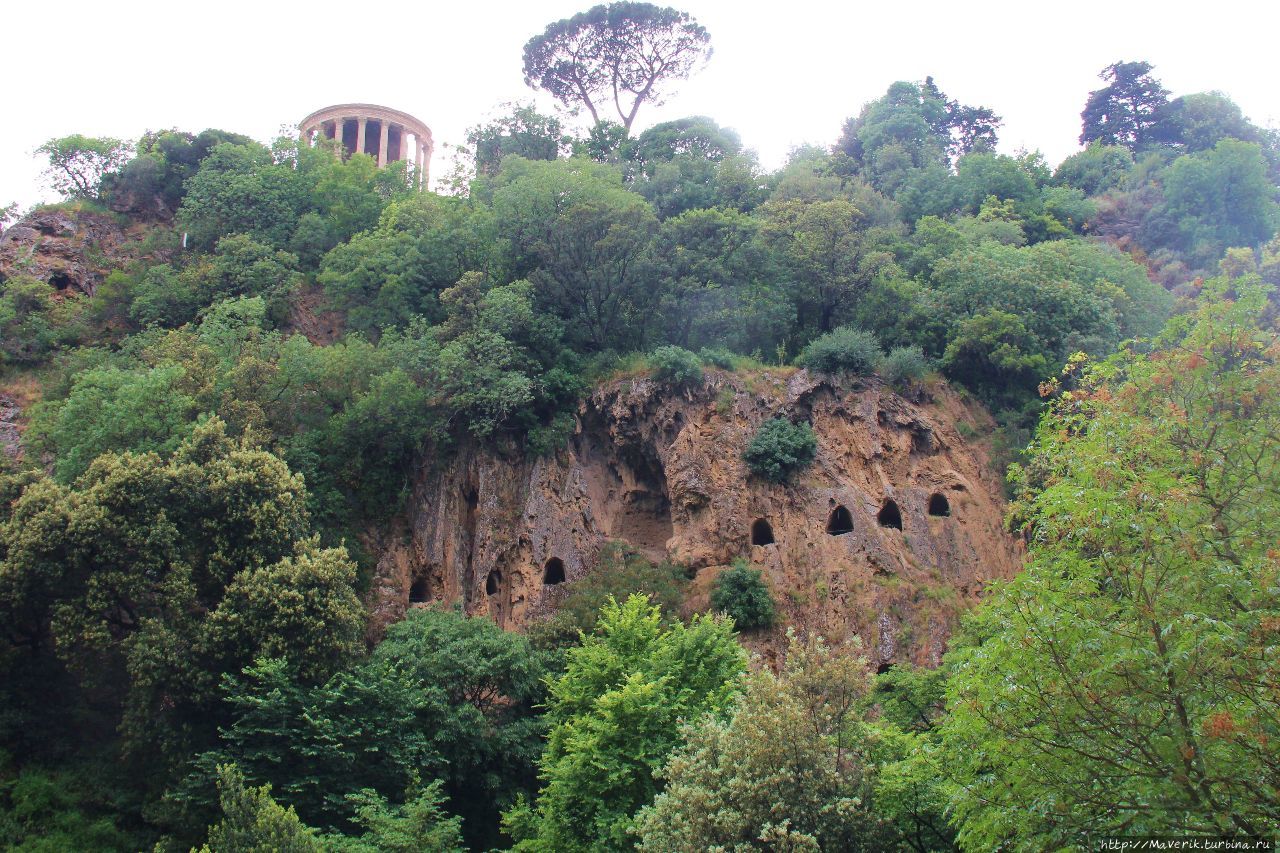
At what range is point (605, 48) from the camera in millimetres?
51875

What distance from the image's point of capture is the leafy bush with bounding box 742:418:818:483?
92.3 feet

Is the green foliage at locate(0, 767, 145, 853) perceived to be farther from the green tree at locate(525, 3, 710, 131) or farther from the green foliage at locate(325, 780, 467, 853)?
the green tree at locate(525, 3, 710, 131)

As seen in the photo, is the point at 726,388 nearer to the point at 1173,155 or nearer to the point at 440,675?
the point at 440,675

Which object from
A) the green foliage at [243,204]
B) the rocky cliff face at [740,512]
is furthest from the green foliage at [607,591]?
the green foliage at [243,204]

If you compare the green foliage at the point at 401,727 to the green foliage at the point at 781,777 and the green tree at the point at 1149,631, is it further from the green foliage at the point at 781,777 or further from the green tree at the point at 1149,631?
the green tree at the point at 1149,631

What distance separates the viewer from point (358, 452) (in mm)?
28844

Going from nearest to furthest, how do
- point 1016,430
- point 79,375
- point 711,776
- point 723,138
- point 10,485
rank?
1. point 711,776
2. point 10,485
3. point 79,375
4. point 1016,430
5. point 723,138

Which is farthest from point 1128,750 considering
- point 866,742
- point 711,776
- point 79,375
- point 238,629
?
point 79,375

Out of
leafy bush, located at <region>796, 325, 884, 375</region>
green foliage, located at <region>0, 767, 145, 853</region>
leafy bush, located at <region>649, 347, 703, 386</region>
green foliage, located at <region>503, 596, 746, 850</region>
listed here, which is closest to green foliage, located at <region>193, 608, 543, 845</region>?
green foliage, located at <region>503, 596, 746, 850</region>

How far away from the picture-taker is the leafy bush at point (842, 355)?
30.2 meters

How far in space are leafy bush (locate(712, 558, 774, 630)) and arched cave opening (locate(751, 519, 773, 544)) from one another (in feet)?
7.58

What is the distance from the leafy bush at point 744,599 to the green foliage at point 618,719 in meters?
4.00

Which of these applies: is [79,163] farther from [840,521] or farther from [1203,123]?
[1203,123]

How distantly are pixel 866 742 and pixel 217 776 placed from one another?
12.0m
